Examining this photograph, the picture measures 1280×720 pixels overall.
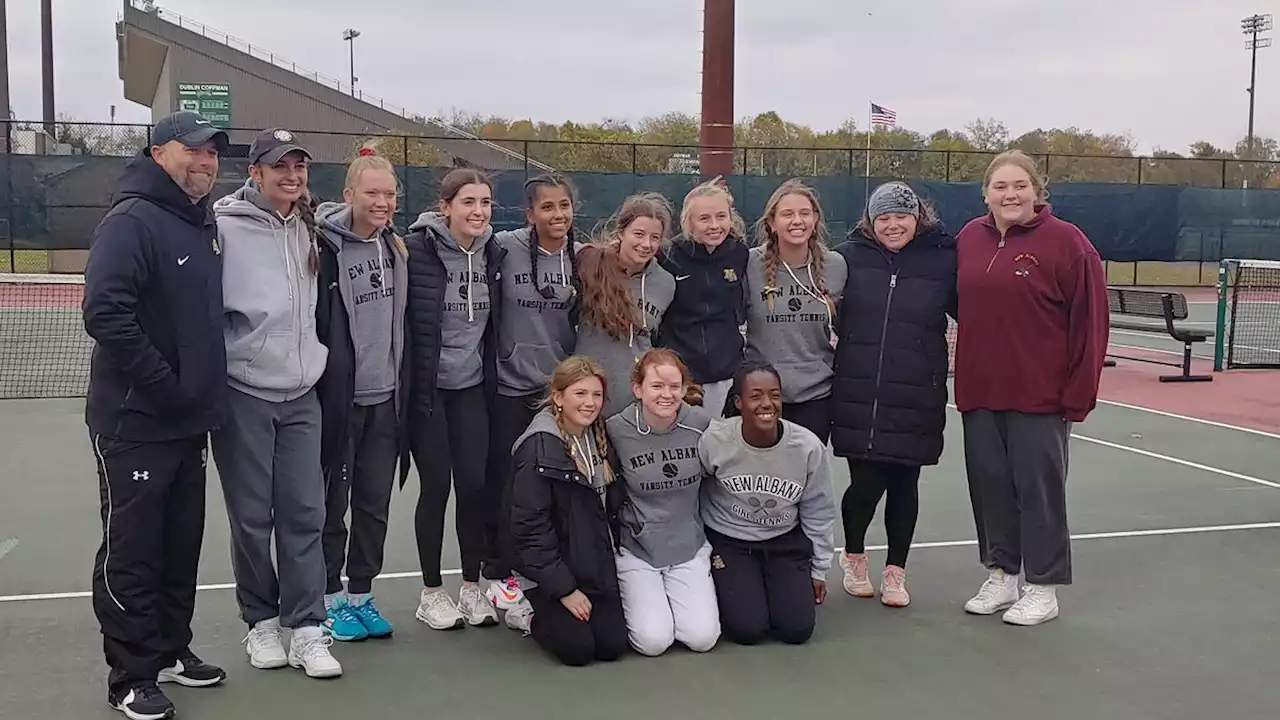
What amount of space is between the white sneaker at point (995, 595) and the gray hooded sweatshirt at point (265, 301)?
2.61 meters

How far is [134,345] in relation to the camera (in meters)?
3.21

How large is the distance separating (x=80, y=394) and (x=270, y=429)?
23.8 feet

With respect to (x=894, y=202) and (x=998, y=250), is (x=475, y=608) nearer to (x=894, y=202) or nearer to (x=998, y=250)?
(x=894, y=202)

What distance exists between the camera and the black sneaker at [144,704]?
340 cm

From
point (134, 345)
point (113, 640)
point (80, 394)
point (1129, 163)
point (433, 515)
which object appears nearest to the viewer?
point (134, 345)

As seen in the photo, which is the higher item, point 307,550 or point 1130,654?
point 307,550

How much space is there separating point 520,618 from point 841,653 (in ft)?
3.77

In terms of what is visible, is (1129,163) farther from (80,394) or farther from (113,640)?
(113,640)

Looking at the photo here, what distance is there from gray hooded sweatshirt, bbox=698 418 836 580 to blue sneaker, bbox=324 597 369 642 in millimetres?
1305

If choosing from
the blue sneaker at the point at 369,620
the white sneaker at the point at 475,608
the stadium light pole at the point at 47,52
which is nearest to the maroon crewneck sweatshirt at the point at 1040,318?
the white sneaker at the point at 475,608

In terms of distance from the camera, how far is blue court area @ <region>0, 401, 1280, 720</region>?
11.8 ft

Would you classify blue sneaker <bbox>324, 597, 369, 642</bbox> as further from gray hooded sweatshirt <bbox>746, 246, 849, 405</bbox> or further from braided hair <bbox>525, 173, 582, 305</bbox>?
gray hooded sweatshirt <bbox>746, 246, 849, 405</bbox>

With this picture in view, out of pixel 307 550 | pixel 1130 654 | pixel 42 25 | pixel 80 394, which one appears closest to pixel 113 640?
pixel 307 550

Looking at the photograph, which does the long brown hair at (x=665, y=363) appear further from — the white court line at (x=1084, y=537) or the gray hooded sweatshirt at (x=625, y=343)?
the white court line at (x=1084, y=537)
